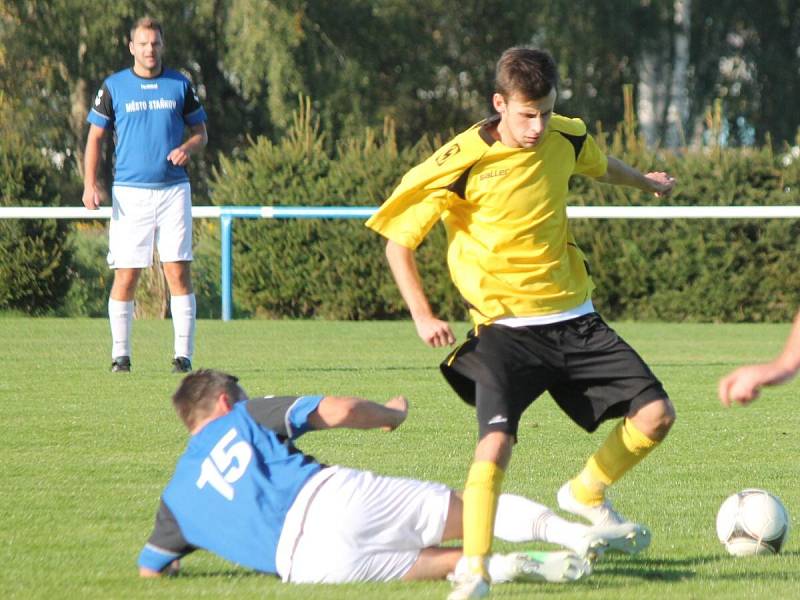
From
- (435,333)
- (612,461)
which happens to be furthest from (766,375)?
(612,461)

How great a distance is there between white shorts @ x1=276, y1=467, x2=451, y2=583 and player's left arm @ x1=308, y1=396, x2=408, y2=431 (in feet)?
0.53

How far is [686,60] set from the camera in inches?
1597

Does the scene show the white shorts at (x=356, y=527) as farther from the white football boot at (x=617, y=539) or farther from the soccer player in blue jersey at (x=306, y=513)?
the white football boot at (x=617, y=539)

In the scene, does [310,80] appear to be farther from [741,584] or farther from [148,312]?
[741,584]

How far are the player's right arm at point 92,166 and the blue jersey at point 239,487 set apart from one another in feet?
21.3

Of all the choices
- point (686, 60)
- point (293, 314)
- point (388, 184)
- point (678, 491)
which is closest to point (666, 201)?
point (388, 184)

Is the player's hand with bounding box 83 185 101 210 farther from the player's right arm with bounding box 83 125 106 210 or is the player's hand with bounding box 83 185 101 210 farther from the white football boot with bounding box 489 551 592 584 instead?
the white football boot with bounding box 489 551 592 584

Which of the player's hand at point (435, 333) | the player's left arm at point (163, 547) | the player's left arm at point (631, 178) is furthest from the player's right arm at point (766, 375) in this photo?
the player's left arm at point (631, 178)

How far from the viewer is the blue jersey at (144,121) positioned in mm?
11375

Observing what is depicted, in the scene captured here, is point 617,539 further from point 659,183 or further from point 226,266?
point 226,266

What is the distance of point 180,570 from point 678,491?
2.62 meters

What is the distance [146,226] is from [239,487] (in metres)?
6.69

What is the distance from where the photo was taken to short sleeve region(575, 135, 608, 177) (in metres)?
5.96

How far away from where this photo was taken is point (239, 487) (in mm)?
4965
